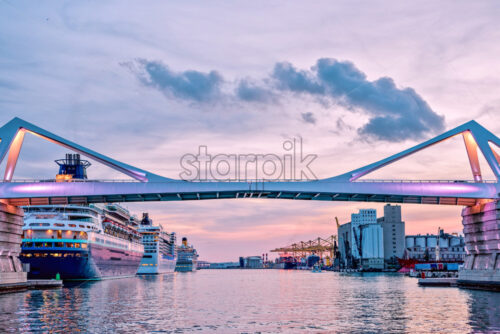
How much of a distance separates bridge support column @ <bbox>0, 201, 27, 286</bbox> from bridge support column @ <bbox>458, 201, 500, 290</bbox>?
48899 mm

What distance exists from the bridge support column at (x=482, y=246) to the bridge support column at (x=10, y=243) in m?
48.9

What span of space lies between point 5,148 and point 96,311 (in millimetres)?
23966

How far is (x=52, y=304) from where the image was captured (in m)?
45.3

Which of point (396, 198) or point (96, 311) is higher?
point (396, 198)

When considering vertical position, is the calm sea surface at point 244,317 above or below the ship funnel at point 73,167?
below

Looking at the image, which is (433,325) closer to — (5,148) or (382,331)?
(382,331)

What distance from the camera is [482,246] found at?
60.0 metres

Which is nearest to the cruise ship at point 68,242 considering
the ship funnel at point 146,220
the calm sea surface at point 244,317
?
the calm sea surface at point 244,317

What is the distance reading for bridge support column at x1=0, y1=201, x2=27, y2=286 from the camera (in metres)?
56.7

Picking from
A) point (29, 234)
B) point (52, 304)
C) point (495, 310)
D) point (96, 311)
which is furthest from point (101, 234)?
point (495, 310)

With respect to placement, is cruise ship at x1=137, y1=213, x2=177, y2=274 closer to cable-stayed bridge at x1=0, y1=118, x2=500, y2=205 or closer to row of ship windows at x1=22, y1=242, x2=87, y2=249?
row of ship windows at x1=22, y1=242, x2=87, y2=249

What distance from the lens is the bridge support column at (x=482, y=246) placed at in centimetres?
5703

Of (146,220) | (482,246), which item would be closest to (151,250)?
(146,220)

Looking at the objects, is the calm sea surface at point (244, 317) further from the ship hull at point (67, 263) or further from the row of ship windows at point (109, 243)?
the row of ship windows at point (109, 243)
